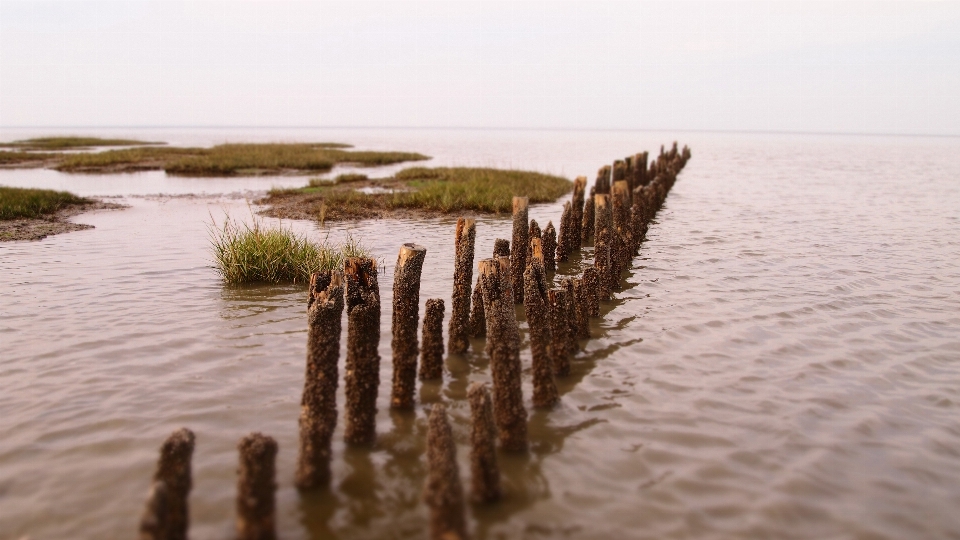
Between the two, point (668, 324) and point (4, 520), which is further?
point (668, 324)

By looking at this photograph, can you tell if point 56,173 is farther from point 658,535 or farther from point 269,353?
point 658,535

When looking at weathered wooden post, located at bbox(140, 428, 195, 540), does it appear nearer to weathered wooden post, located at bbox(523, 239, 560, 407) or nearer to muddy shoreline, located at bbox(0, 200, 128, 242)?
weathered wooden post, located at bbox(523, 239, 560, 407)

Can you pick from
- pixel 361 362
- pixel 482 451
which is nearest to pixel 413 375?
pixel 361 362

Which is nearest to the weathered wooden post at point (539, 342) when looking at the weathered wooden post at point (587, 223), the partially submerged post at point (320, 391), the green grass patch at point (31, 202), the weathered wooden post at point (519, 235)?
the partially submerged post at point (320, 391)

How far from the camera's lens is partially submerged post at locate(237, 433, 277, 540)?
11.3 ft

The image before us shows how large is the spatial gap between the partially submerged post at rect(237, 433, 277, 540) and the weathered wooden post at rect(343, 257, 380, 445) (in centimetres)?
127

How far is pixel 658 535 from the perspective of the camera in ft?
12.8

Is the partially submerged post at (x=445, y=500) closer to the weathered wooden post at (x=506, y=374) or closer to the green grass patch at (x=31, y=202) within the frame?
the weathered wooden post at (x=506, y=374)

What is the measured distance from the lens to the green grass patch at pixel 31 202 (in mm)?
16594

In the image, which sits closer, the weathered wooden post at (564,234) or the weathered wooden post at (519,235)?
the weathered wooden post at (519,235)

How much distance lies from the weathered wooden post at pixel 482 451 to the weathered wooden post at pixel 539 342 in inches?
60.0

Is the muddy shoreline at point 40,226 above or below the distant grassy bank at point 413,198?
below

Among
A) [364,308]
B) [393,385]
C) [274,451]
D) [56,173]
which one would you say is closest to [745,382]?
[393,385]

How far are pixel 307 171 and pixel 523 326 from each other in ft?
95.3
